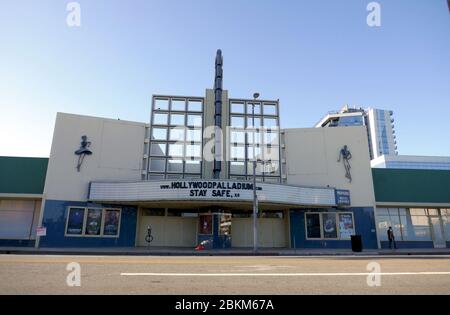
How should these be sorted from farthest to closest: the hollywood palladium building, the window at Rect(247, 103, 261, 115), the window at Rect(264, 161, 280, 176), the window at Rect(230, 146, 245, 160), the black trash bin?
1. the window at Rect(247, 103, 261, 115)
2. the window at Rect(230, 146, 245, 160)
3. the window at Rect(264, 161, 280, 176)
4. the hollywood palladium building
5. the black trash bin

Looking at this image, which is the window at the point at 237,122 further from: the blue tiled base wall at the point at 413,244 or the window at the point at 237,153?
the blue tiled base wall at the point at 413,244

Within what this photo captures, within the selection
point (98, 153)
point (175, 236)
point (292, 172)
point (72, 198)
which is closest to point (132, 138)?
point (98, 153)

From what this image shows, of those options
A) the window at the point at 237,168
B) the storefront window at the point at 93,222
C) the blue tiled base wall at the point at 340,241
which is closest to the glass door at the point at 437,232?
the blue tiled base wall at the point at 340,241

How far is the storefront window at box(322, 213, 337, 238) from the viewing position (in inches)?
1099

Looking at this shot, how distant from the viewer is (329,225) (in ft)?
92.4

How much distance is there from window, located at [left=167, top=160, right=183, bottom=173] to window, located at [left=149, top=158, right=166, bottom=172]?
438 mm

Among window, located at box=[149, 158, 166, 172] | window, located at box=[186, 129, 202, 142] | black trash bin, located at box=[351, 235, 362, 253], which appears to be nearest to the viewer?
black trash bin, located at box=[351, 235, 362, 253]

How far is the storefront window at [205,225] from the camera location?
25.6m

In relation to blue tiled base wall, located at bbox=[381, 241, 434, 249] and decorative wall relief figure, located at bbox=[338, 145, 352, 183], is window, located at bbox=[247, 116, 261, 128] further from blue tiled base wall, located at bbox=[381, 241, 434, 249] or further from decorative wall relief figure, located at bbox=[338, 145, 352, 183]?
blue tiled base wall, located at bbox=[381, 241, 434, 249]

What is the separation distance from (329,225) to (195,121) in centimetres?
1515

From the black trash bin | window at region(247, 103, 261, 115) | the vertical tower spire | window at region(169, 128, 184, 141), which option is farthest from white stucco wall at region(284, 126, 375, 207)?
window at region(169, 128, 184, 141)

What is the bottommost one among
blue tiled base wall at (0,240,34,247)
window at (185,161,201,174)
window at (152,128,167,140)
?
blue tiled base wall at (0,240,34,247)
